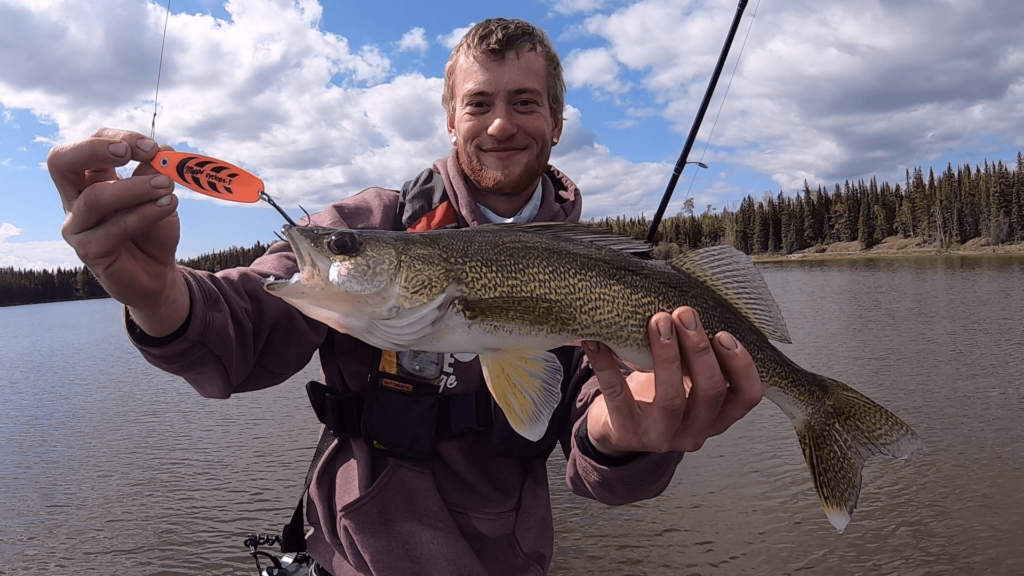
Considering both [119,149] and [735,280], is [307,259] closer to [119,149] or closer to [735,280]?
[119,149]

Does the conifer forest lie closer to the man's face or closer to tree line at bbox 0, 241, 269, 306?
tree line at bbox 0, 241, 269, 306

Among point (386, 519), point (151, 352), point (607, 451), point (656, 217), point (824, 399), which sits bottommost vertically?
point (386, 519)

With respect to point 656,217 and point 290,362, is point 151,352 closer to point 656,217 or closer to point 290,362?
point 290,362

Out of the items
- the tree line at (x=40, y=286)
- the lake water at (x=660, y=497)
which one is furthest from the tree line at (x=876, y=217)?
the tree line at (x=40, y=286)

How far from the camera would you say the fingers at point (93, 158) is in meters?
2.12

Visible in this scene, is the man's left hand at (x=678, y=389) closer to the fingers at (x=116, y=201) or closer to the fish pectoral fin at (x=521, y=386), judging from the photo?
the fish pectoral fin at (x=521, y=386)

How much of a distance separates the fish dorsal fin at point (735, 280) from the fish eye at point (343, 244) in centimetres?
154

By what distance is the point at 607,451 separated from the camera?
10.9 feet

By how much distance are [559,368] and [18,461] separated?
585 inches

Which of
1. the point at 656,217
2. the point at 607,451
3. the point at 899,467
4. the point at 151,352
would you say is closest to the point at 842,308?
the point at 899,467

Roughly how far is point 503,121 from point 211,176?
1729 millimetres

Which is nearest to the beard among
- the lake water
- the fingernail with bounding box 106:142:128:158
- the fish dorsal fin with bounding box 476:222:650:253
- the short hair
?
the short hair

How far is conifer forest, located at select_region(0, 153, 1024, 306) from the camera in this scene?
89.4 m

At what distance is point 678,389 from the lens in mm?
2867
